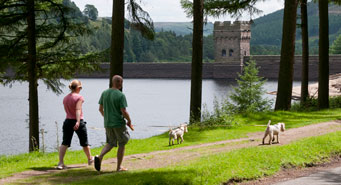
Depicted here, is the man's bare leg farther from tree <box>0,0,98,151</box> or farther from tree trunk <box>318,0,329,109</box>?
tree trunk <box>318,0,329,109</box>

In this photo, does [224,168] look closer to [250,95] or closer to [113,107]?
[113,107]

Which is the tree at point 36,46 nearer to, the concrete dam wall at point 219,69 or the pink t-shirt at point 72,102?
the pink t-shirt at point 72,102

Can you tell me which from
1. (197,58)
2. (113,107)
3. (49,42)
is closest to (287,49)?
(197,58)

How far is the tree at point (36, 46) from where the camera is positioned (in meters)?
15.2

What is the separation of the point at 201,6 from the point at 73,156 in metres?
6.83

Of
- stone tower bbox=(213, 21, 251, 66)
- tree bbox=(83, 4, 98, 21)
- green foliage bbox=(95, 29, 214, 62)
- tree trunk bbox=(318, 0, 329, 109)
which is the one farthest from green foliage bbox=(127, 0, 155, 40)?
tree bbox=(83, 4, 98, 21)

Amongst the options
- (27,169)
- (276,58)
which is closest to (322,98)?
(27,169)

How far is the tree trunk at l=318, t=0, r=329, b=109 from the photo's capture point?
19.0m

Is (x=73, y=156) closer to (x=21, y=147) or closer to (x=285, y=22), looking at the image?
(x=285, y=22)

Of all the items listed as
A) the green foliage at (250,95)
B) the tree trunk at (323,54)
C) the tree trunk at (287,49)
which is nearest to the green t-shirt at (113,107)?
the tree trunk at (287,49)

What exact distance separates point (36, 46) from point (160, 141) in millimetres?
6208

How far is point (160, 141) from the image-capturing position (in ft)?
41.4

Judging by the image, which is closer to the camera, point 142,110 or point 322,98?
point 322,98

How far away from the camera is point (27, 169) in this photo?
8641 millimetres
